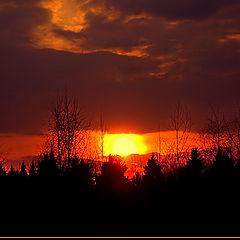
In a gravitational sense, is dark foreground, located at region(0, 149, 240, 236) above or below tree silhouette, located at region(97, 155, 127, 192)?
below

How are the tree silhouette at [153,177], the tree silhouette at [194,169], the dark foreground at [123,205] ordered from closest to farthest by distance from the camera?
the dark foreground at [123,205], the tree silhouette at [194,169], the tree silhouette at [153,177]

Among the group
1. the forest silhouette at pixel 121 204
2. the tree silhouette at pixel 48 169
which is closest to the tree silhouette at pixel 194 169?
the forest silhouette at pixel 121 204

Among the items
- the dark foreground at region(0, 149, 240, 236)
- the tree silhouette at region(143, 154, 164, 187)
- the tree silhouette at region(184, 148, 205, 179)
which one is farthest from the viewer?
the tree silhouette at region(143, 154, 164, 187)

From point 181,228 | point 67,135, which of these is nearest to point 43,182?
point 181,228

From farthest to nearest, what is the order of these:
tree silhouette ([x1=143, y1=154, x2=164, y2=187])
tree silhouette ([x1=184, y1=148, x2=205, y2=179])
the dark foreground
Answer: tree silhouette ([x1=143, y1=154, x2=164, y2=187]) → tree silhouette ([x1=184, y1=148, x2=205, y2=179]) → the dark foreground

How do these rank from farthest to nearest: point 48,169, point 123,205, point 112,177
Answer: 1. point 112,177
2. point 48,169
3. point 123,205

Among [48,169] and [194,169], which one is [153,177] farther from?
[48,169]

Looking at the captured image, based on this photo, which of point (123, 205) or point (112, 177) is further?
point (112, 177)

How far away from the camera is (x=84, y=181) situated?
1786cm

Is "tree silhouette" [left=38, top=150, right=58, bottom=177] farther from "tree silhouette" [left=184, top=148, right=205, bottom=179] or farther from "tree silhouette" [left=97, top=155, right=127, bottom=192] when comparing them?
"tree silhouette" [left=184, top=148, right=205, bottom=179]

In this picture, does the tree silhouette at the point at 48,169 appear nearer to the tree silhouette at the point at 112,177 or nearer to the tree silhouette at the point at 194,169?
the tree silhouette at the point at 112,177

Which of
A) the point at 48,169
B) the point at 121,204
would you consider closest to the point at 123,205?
the point at 121,204

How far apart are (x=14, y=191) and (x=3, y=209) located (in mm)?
1363

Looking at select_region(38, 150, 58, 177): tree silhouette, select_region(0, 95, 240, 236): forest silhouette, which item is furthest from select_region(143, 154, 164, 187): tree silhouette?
select_region(38, 150, 58, 177): tree silhouette
